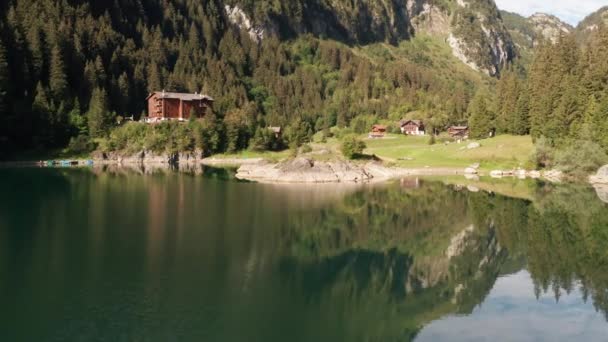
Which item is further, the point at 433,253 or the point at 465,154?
the point at 465,154

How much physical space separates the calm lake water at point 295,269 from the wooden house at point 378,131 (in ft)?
301

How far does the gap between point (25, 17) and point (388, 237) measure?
14665 cm

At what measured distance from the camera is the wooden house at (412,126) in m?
171

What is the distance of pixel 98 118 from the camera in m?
136

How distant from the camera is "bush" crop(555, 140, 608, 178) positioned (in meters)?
94.2

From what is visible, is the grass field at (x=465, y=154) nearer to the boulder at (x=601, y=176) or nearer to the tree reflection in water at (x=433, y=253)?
the boulder at (x=601, y=176)

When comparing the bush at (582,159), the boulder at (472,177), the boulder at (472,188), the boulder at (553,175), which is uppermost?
the bush at (582,159)

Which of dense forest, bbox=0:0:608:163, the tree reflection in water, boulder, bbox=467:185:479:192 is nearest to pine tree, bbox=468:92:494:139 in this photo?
dense forest, bbox=0:0:608:163

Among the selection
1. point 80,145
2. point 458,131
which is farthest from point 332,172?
point 458,131

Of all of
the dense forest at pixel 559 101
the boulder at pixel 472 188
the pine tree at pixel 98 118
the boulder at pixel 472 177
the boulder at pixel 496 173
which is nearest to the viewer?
the boulder at pixel 472 188

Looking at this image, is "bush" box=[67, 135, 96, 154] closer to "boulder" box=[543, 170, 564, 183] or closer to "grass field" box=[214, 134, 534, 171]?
"grass field" box=[214, 134, 534, 171]

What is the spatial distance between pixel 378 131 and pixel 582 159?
7639 cm

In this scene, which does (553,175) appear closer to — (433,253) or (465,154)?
(465,154)

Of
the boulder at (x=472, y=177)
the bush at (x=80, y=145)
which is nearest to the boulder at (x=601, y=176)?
the boulder at (x=472, y=177)
